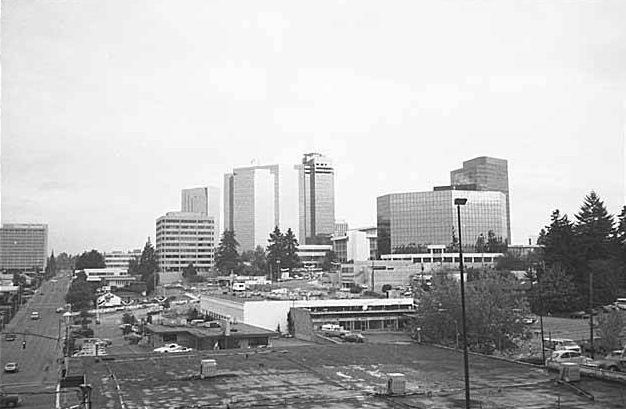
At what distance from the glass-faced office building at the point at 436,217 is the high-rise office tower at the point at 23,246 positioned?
1445 inches

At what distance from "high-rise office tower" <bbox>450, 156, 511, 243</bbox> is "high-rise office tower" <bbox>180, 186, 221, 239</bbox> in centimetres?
3025

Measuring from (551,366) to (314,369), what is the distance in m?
3.68

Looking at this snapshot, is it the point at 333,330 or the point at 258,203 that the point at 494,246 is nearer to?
the point at 333,330

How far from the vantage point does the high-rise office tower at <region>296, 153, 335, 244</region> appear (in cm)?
9250

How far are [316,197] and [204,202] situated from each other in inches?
645

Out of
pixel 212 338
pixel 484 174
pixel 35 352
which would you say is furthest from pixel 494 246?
pixel 212 338

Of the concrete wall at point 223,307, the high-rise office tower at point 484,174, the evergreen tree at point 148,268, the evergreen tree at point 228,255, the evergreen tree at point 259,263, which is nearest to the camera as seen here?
the concrete wall at point 223,307

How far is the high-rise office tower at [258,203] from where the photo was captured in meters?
86.3

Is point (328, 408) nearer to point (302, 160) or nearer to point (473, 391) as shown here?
point (473, 391)

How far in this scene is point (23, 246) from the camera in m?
22.7

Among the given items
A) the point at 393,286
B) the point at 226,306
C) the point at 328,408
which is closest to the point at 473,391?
the point at 328,408

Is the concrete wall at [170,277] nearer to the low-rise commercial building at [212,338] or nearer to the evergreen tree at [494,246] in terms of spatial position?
the evergreen tree at [494,246]

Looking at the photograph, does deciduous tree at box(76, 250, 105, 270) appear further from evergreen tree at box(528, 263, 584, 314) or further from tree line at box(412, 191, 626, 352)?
evergreen tree at box(528, 263, 584, 314)

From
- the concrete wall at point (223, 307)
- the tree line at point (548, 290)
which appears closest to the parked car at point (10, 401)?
the tree line at point (548, 290)
